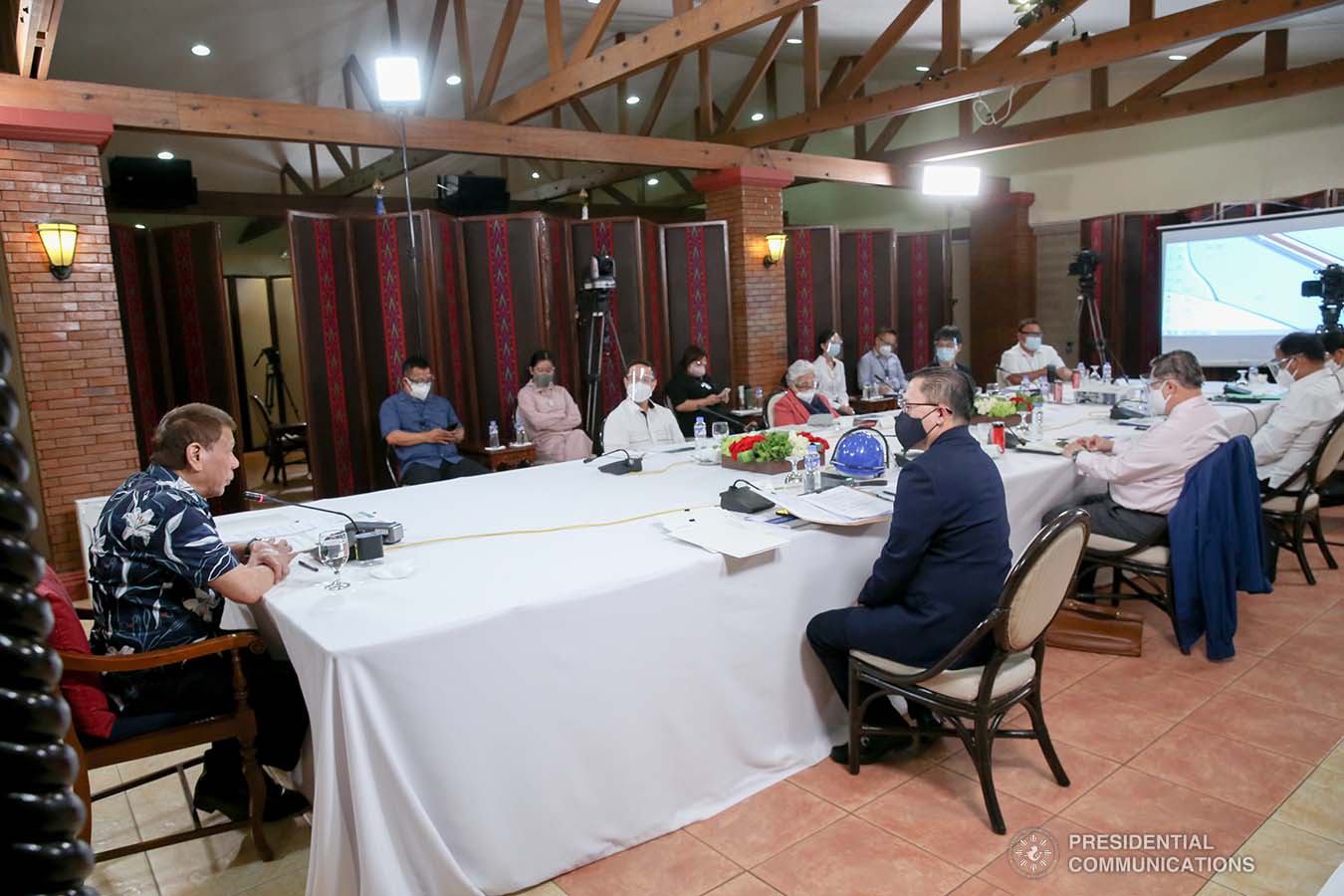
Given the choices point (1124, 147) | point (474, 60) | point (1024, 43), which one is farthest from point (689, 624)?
point (1124, 147)

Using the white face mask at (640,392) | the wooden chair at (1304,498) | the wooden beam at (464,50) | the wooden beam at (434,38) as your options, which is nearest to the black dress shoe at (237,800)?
the white face mask at (640,392)

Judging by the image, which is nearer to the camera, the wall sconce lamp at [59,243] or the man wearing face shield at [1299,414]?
the man wearing face shield at [1299,414]

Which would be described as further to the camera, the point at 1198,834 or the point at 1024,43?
the point at 1024,43

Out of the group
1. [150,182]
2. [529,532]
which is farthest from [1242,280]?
[150,182]

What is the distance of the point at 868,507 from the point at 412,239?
4.09 m

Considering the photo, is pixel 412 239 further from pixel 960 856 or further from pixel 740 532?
pixel 960 856

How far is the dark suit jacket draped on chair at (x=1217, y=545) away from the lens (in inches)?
129

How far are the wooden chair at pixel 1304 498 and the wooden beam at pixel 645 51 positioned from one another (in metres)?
3.37

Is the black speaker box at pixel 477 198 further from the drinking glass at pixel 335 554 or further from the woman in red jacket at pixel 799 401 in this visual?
the drinking glass at pixel 335 554

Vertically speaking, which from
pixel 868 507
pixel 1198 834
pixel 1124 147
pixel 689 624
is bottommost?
pixel 1198 834

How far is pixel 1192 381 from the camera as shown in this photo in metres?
3.42

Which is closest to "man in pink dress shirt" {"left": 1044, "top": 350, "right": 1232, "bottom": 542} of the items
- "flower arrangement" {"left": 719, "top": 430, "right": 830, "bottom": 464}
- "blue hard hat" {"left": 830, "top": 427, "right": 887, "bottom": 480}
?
"blue hard hat" {"left": 830, "top": 427, "right": 887, "bottom": 480}

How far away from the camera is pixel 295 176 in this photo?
33.2 ft

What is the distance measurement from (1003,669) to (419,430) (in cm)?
421
